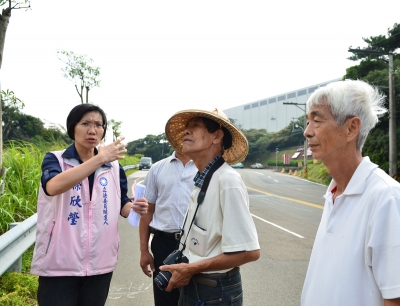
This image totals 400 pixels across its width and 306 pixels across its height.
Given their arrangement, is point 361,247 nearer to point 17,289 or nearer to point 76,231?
point 76,231

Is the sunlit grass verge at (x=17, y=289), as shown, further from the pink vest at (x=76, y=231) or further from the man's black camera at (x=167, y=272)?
the man's black camera at (x=167, y=272)

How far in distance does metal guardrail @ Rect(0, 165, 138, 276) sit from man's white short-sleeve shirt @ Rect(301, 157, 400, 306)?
2.78 m

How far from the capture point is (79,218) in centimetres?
249

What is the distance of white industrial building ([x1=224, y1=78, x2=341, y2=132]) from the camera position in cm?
9888

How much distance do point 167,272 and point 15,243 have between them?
7.99 feet

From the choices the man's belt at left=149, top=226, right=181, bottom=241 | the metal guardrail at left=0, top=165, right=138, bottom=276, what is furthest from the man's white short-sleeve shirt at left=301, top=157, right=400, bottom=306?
the metal guardrail at left=0, top=165, right=138, bottom=276

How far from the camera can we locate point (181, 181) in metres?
3.46

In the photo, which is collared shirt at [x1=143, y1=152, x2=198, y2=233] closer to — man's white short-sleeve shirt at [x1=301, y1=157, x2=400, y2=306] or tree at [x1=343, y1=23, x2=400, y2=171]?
man's white short-sleeve shirt at [x1=301, y1=157, x2=400, y2=306]

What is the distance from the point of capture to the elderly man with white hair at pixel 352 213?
148 centimetres

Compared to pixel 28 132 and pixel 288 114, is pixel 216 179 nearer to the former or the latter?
pixel 28 132

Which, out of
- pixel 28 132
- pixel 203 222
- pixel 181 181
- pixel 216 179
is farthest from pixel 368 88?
pixel 28 132

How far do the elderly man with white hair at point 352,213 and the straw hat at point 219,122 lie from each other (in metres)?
0.63

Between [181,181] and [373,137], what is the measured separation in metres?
23.5

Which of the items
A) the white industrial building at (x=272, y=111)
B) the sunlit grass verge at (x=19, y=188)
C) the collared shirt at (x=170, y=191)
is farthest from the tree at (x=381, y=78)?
the white industrial building at (x=272, y=111)
